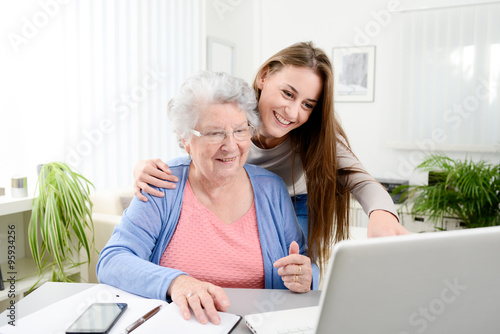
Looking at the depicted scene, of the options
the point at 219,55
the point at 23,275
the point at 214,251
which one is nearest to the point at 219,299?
the point at 214,251

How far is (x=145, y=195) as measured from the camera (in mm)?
1351

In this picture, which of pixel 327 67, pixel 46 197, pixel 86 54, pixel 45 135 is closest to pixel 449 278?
pixel 327 67

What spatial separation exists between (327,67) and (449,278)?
40.8 inches

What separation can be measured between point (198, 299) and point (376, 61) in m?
4.07

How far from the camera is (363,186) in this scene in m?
1.48

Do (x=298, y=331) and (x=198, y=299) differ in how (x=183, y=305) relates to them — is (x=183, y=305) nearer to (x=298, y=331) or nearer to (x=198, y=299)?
(x=198, y=299)

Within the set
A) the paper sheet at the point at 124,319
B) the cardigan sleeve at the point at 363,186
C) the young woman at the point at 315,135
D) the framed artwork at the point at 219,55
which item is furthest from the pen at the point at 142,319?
the framed artwork at the point at 219,55

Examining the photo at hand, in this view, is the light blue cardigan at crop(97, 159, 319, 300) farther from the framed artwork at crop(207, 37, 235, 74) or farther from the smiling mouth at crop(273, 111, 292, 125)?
the framed artwork at crop(207, 37, 235, 74)

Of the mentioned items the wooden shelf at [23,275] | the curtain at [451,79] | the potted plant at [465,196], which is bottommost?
the wooden shelf at [23,275]

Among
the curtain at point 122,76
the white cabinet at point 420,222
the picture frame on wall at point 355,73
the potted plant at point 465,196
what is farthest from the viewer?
the picture frame on wall at point 355,73

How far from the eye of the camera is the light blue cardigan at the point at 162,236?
1128mm

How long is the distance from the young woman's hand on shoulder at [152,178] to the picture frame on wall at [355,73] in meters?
3.49

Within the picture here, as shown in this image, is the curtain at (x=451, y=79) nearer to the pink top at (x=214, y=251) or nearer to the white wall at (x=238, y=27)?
the white wall at (x=238, y=27)

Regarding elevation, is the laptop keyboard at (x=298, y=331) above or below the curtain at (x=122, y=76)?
below
